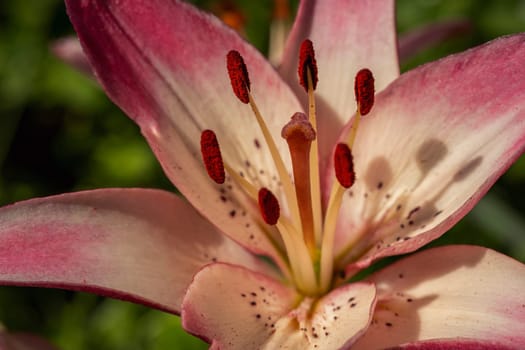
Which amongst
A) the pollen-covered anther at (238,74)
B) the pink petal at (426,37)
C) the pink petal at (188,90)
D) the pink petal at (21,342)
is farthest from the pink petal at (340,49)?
A: the pink petal at (21,342)

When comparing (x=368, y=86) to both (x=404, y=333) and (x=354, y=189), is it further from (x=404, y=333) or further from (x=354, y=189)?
(x=404, y=333)

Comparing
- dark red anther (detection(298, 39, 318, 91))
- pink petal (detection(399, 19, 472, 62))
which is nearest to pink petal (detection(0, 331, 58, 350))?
dark red anther (detection(298, 39, 318, 91))

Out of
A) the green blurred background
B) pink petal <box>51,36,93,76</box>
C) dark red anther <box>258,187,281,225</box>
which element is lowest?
the green blurred background

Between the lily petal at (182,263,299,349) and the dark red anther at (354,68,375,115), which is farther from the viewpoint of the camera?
the dark red anther at (354,68,375,115)

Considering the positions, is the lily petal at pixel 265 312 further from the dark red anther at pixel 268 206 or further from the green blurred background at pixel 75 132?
the green blurred background at pixel 75 132

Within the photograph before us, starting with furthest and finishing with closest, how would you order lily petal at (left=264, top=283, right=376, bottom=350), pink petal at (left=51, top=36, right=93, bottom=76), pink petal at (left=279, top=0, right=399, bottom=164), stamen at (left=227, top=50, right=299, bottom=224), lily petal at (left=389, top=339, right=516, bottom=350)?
pink petal at (left=51, top=36, right=93, bottom=76), pink petal at (left=279, top=0, right=399, bottom=164), stamen at (left=227, top=50, right=299, bottom=224), lily petal at (left=264, top=283, right=376, bottom=350), lily petal at (left=389, top=339, right=516, bottom=350)

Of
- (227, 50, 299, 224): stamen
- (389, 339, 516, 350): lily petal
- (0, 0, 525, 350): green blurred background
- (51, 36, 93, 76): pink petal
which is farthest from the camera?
(0, 0, 525, 350): green blurred background

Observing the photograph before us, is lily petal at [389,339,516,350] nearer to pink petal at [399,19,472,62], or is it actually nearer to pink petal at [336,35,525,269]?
pink petal at [336,35,525,269]
